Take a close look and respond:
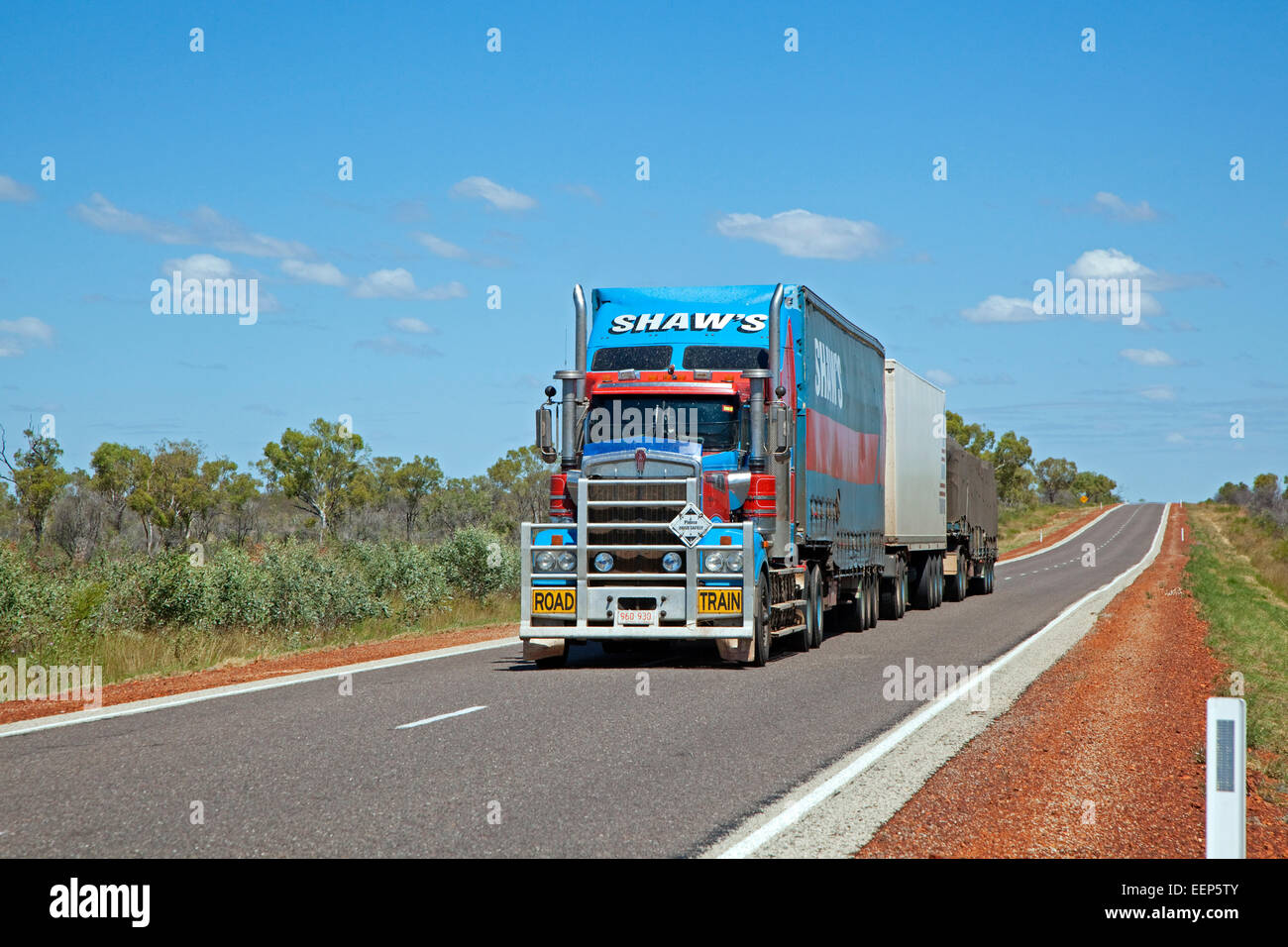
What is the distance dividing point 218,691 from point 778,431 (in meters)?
7.11

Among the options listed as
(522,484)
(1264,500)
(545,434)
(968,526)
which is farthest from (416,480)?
(1264,500)

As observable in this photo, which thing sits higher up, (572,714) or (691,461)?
(691,461)

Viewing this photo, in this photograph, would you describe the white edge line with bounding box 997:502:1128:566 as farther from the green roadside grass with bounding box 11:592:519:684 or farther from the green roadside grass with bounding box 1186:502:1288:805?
the green roadside grass with bounding box 11:592:519:684

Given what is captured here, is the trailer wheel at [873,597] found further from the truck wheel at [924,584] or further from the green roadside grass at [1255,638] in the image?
the truck wheel at [924,584]

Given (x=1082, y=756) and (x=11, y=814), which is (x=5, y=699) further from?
(x=1082, y=756)

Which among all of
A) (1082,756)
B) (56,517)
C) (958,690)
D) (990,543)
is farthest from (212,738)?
(56,517)

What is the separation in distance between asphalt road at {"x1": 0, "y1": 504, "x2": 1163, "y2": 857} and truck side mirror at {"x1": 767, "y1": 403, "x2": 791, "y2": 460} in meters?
2.70

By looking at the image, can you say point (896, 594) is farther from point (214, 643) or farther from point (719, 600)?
point (214, 643)

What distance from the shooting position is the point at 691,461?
15.8m

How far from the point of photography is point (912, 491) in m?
27.0

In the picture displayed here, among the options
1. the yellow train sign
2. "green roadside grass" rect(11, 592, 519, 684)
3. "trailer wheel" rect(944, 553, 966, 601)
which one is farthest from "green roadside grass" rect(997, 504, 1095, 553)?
the yellow train sign

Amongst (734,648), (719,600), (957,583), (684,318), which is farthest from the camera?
(957,583)

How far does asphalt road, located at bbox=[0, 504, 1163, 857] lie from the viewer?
694cm
